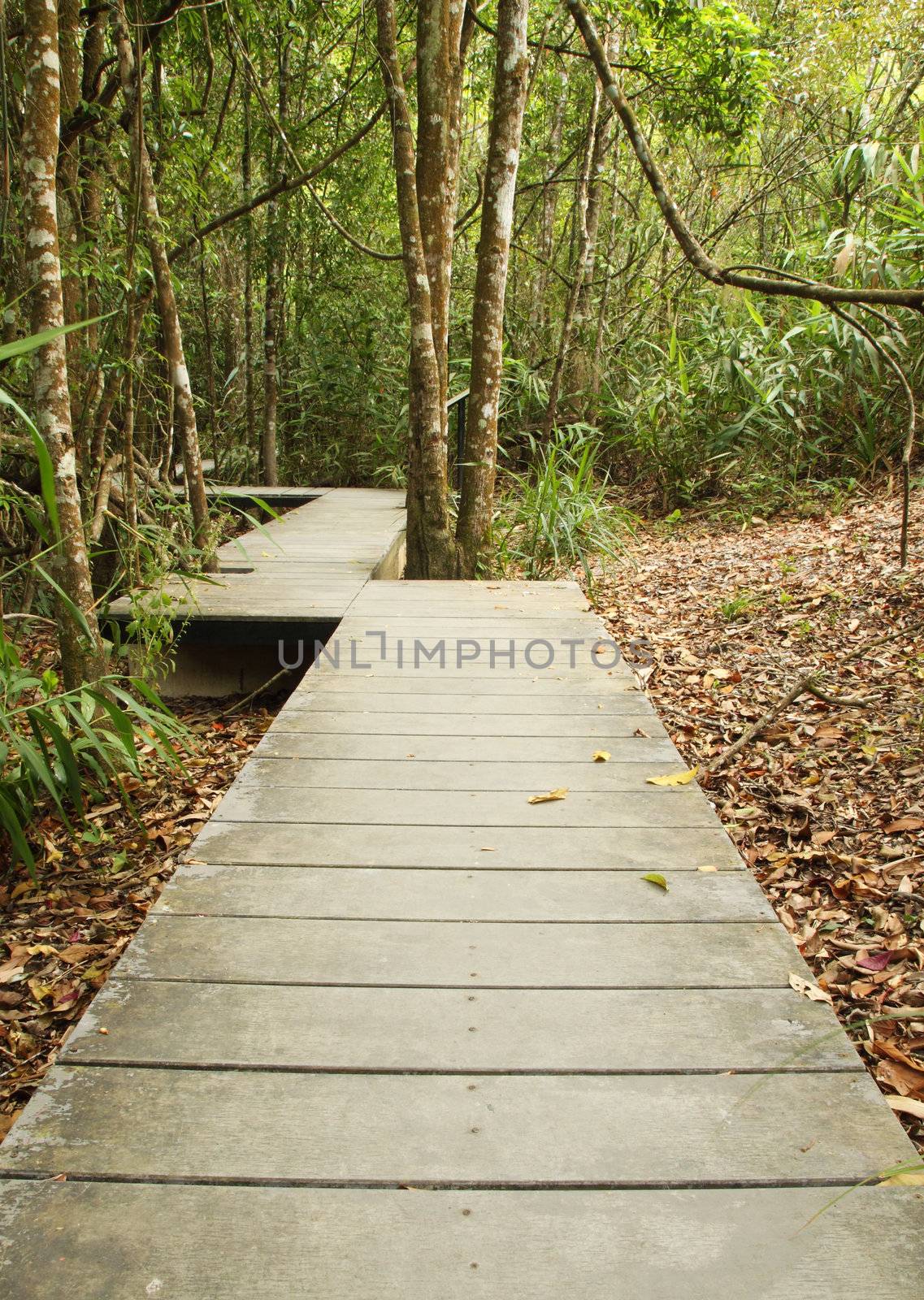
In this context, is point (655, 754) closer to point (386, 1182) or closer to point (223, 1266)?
point (386, 1182)

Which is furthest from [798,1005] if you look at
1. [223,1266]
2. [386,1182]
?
[223,1266]

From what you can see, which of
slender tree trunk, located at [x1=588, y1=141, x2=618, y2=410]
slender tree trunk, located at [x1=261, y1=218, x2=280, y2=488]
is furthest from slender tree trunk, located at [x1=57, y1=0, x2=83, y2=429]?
slender tree trunk, located at [x1=588, y1=141, x2=618, y2=410]

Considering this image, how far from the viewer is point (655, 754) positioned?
8.24 feet

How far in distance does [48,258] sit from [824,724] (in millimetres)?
2824

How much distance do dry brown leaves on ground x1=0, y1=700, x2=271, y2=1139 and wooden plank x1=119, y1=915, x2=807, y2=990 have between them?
640 mm

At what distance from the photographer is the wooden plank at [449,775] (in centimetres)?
230

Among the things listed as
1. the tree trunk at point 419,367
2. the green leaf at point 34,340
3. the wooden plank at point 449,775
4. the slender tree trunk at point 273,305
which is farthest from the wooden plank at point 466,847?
the slender tree trunk at point 273,305

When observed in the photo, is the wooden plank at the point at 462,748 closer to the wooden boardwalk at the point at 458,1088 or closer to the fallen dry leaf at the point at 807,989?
the wooden boardwalk at the point at 458,1088

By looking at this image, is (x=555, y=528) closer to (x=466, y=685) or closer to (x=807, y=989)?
(x=466, y=685)

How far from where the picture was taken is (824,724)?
3455 mm

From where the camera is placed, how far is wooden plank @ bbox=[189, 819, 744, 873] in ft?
6.32

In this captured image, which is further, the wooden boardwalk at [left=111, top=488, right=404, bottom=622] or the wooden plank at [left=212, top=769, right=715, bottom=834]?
the wooden boardwalk at [left=111, top=488, right=404, bottom=622]

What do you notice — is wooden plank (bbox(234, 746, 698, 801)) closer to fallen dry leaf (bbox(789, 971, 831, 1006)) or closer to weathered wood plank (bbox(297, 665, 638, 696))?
weathered wood plank (bbox(297, 665, 638, 696))

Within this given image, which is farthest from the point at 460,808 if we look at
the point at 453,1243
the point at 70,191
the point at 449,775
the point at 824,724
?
the point at 70,191
